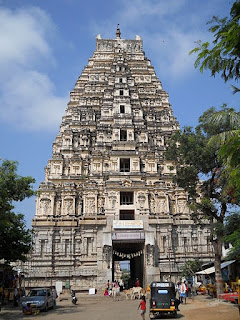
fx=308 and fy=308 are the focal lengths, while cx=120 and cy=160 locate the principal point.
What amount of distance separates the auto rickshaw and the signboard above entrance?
13356mm

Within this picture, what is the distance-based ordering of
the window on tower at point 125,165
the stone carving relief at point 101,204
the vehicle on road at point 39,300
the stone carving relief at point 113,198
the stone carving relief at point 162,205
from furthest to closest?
the window on tower at point 125,165
the stone carving relief at point 101,204
the stone carving relief at point 162,205
the stone carving relief at point 113,198
the vehicle on road at point 39,300

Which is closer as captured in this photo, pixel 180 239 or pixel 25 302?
pixel 25 302

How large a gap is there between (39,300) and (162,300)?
7658 millimetres

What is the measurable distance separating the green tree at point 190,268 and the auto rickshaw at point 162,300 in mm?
12894

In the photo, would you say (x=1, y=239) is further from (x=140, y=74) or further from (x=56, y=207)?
(x=140, y=74)

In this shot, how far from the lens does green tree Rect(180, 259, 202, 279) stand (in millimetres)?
28422

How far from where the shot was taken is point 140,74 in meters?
50.0

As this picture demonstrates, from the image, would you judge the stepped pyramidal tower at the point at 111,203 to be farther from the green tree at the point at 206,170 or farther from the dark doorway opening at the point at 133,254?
the green tree at the point at 206,170

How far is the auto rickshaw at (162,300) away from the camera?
50.6ft

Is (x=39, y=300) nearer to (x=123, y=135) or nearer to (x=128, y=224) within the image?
(x=128, y=224)

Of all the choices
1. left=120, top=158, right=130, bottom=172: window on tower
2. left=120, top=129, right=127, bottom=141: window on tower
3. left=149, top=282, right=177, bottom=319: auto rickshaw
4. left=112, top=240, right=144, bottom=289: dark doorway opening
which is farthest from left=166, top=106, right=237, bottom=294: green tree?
left=120, top=129, right=127, bottom=141: window on tower

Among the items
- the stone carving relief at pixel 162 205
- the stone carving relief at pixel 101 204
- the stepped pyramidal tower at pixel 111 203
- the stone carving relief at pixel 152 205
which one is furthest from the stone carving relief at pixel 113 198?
the stone carving relief at pixel 162 205

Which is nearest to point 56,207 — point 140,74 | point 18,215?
point 18,215

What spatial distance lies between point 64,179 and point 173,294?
2284 centimetres
